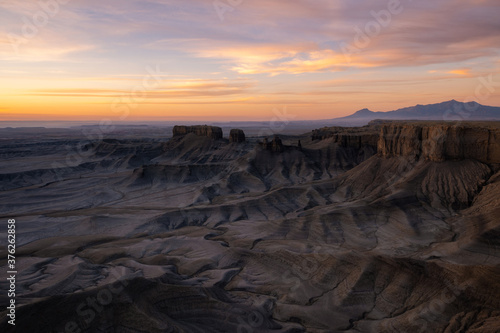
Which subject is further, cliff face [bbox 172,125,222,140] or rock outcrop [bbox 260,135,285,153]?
cliff face [bbox 172,125,222,140]

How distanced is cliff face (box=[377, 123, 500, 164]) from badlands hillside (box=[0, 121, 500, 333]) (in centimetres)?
14

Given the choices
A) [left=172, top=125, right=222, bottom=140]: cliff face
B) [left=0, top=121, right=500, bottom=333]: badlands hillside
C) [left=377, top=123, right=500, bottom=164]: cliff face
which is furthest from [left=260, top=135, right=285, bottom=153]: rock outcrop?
[left=377, top=123, right=500, bottom=164]: cliff face

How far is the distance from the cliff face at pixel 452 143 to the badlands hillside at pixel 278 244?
0.14m

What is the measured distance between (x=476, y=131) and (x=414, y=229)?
1710cm

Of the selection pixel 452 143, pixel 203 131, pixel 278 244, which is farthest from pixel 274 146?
pixel 278 244

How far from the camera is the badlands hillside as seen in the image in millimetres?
20109

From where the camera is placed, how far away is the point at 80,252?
35406 mm

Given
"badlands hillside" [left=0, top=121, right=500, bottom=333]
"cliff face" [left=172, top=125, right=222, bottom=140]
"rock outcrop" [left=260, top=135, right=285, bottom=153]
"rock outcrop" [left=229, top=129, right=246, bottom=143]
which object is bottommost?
"badlands hillside" [left=0, top=121, right=500, bottom=333]

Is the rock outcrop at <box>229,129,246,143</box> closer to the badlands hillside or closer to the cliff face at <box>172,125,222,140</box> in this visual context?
the cliff face at <box>172,125,222,140</box>

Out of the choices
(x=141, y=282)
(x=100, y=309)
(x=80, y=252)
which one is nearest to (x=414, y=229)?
(x=141, y=282)

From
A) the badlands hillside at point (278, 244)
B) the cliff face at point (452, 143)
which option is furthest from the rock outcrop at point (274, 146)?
the cliff face at point (452, 143)

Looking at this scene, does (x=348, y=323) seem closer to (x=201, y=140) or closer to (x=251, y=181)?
(x=251, y=181)

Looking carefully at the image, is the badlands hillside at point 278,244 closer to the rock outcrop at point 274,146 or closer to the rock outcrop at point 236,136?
the rock outcrop at point 274,146

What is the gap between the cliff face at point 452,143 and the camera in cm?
4403
